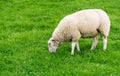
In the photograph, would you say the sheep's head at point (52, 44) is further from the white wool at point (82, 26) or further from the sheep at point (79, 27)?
the white wool at point (82, 26)

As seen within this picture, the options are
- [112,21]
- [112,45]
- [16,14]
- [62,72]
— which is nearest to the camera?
[62,72]

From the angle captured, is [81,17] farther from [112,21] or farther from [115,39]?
[112,21]

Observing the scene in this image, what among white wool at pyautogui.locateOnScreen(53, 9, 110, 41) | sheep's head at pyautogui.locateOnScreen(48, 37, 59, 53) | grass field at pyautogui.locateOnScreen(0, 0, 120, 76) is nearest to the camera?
grass field at pyautogui.locateOnScreen(0, 0, 120, 76)

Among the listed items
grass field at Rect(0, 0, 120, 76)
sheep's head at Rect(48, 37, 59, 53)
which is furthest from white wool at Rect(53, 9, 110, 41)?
grass field at Rect(0, 0, 120, 76)

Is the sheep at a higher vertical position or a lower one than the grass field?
higher

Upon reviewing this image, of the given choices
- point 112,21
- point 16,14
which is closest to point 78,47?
point 112,21

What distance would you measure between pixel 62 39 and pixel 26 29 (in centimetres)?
374

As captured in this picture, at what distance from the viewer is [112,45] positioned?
13.2 m

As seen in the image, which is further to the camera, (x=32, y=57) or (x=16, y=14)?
(x=16, y=14)

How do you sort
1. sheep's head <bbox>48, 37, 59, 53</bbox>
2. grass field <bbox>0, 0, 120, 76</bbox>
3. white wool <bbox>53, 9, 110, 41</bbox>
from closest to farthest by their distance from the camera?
1. grass field <bbox>0, 0, 120, 76</bbox>
2. white wool <bbox>53, 9, 110, 41</bbox>
3. sheep's head <bbox>48, 37, 59, 53</bbox>

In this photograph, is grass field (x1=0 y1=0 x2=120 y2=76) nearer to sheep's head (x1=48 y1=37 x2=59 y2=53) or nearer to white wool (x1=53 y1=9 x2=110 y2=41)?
sheep's head (x1=48 y1=37 x2=59 y2=53)

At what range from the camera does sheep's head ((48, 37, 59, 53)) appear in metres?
12.2

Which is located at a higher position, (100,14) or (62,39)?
(100,14)

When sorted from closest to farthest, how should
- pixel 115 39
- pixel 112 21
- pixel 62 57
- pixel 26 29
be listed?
pixel 62 57
pixel 115 39
pixel 26 29
pixel 112 21
